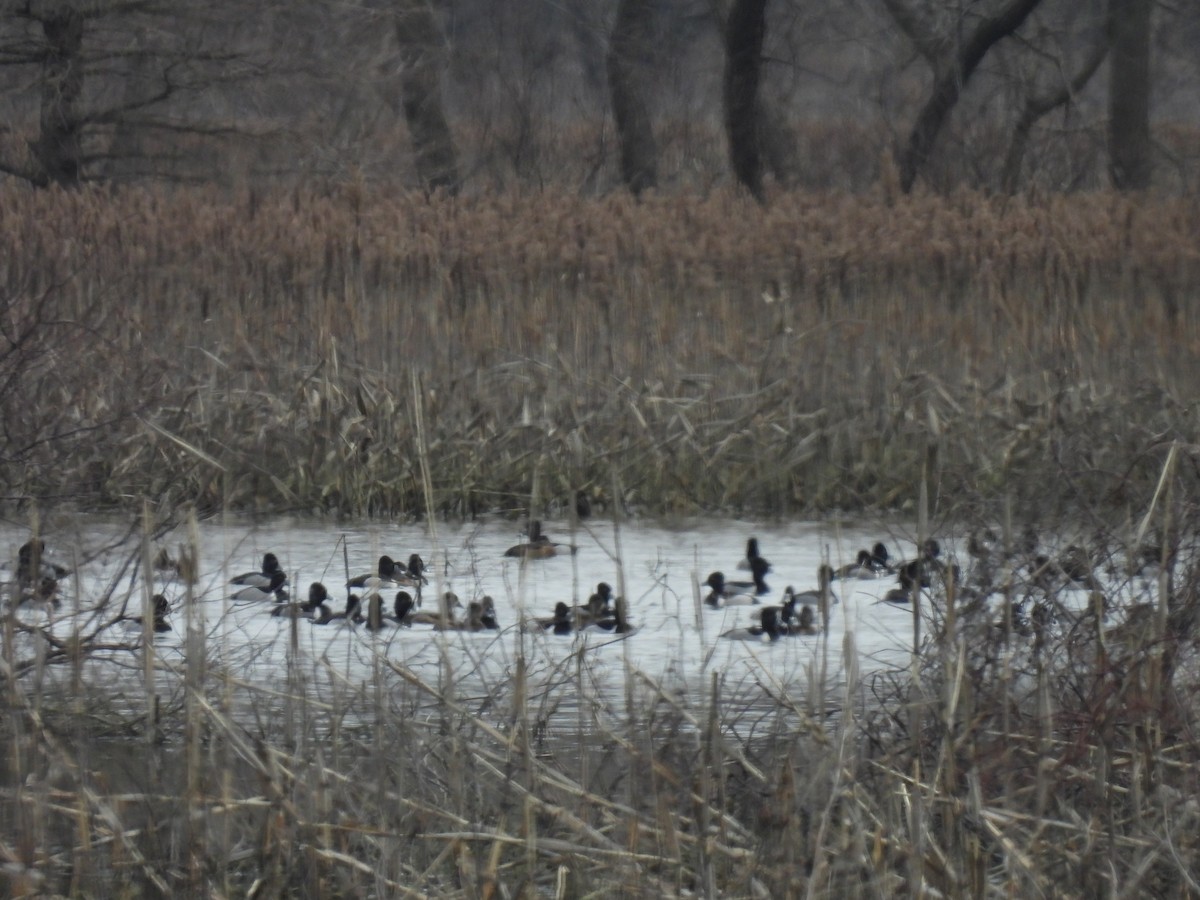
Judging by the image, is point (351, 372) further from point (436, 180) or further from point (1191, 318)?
point (436, 180)

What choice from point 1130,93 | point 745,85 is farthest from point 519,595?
point 1130,93

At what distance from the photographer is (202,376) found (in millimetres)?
6414

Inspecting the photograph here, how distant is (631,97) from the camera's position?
1580 cm

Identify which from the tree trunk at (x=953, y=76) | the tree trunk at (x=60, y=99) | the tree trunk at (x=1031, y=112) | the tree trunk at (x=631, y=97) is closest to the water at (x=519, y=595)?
the tree trunk at (x=1031, y=112)

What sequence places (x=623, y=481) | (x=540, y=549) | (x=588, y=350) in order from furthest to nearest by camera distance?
(x=588, y=350) < (x=623, y=481) < (x=540, y=549)

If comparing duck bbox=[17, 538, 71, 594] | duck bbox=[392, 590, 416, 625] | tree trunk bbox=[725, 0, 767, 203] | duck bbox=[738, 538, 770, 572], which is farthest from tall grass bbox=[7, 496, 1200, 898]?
tree trunk bbox=[725, 0, 767, 203]

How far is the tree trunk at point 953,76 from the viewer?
1480 cm

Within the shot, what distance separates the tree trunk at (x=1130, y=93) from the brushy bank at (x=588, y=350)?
5.68m

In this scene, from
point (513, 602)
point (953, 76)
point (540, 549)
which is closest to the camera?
point (513, 602)

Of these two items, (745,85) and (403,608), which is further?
(745,85)

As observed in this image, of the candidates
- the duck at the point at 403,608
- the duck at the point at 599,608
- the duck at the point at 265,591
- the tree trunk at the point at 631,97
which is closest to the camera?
the duck at the point at 599,608

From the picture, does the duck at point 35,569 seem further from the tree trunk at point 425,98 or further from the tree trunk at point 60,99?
the tree trunk at point 425,98

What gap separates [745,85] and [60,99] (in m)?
5.62

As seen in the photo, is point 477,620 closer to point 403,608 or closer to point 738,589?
point 403,608
